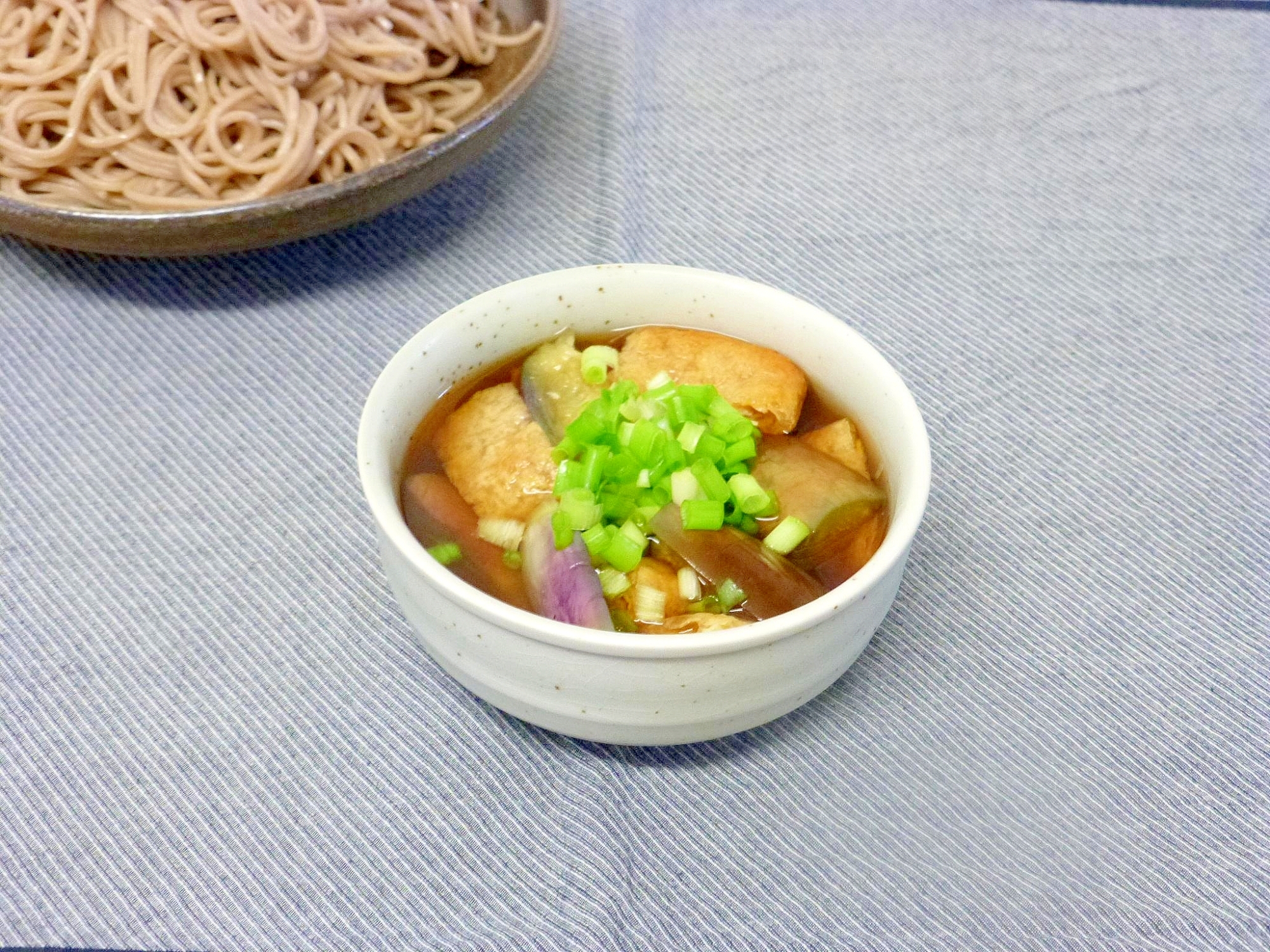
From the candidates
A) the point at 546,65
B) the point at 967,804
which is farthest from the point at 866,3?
the point at 967,804

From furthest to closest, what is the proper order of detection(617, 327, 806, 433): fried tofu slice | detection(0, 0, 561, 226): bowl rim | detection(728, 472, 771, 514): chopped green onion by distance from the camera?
detection(0, 0, 561, 226): bowl rim, detection(617, 327, 806, 433): fried tofu slice, detection(728, 472, 771, 514): chopped green onion

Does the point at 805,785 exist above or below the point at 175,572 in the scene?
below

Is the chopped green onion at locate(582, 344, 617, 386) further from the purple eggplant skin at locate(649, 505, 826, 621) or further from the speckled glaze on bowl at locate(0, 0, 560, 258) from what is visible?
the speckled glaze on bowl at locate(0, 0, 560, 258)

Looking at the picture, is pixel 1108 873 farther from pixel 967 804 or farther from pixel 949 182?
pixel 949 182

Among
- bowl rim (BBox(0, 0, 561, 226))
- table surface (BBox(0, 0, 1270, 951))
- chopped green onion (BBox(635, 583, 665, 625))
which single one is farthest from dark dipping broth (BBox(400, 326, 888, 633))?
bowl rim (BBox(0, 0, 561, 226))

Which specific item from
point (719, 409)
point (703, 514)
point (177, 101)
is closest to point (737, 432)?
point (719, 409)
